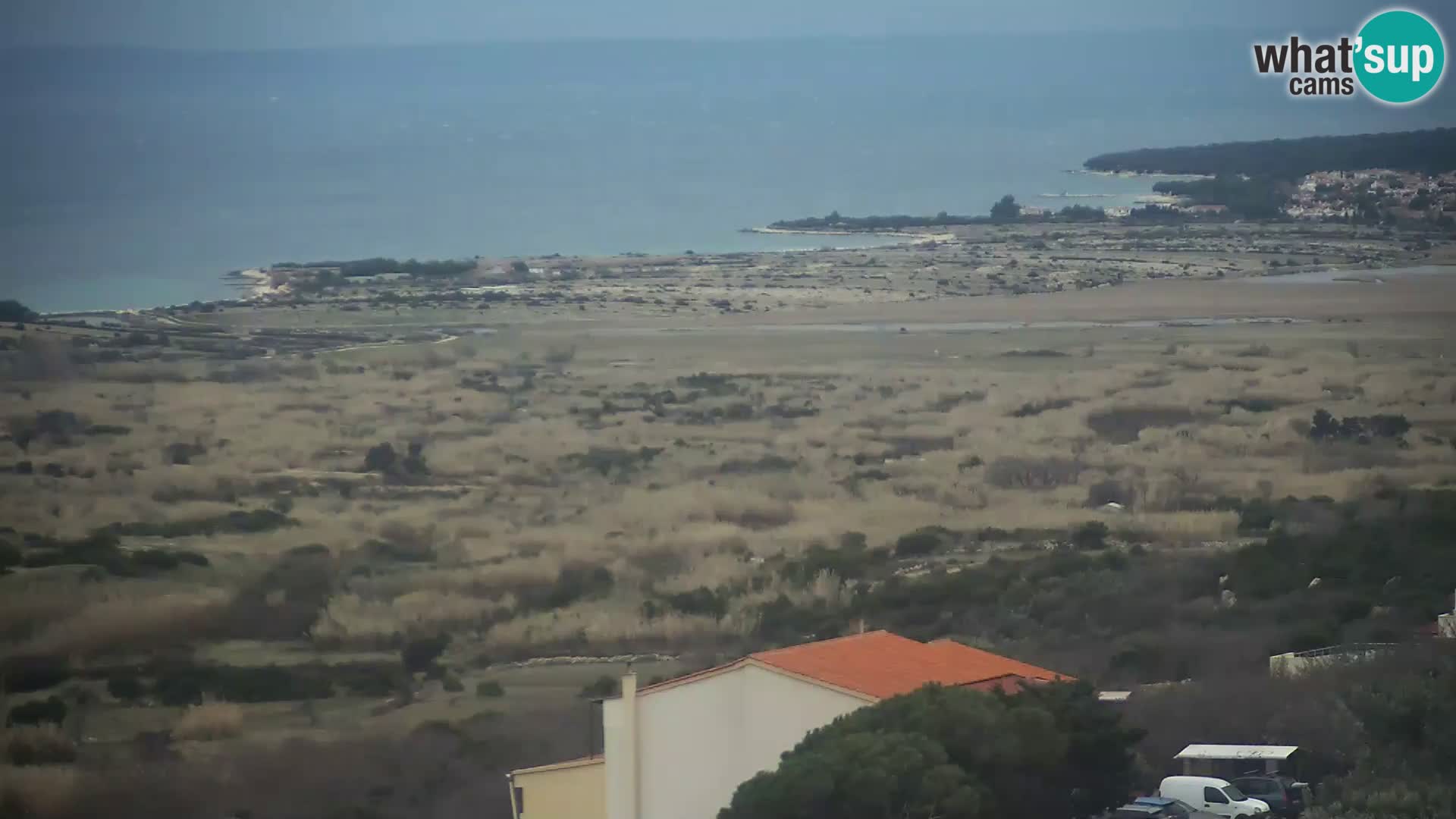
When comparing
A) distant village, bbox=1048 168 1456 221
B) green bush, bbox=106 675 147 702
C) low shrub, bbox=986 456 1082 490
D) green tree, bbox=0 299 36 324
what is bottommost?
green bush, bbox=106 675 147 702

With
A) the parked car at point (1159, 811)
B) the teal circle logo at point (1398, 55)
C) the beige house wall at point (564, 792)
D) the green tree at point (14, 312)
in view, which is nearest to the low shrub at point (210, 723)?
the beige house wall at point (564, 792)

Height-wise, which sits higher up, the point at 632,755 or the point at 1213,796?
the point at 632,755

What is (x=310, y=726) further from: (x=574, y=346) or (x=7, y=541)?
(x=574, y=346)

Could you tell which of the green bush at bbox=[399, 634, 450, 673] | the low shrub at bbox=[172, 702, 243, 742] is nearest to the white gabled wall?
the low shrub at bbox=[172, 702, 243, 742]

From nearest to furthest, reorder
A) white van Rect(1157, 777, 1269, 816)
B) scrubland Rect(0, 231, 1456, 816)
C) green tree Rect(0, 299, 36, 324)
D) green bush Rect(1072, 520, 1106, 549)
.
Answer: white van Rect(1157, 777, 1269, 816), scrubland Rect(0, 231, 1456, 816), green bush Rect(1072, 520, 1106, 549), green tree Rect(0, 299, 36, 324)

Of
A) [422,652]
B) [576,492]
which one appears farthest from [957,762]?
[576,492]

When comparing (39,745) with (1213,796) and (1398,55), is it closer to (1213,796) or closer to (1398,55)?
(1213,796)

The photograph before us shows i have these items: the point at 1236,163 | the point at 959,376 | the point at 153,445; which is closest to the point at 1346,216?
the point at 1236,163

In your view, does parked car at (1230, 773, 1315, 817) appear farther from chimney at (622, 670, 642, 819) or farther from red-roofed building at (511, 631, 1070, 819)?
chimney at (622, 670, 642, 819)

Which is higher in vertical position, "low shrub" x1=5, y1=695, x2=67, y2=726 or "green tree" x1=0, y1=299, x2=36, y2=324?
"green tree" x1=0, y1=299, x2=36, y2=324
